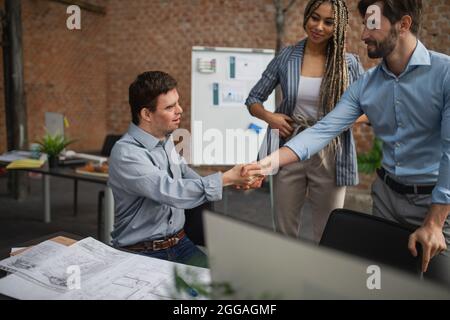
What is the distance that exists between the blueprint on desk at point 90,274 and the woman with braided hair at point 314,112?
97 centimetres

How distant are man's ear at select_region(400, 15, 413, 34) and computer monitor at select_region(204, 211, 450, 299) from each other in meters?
1.06

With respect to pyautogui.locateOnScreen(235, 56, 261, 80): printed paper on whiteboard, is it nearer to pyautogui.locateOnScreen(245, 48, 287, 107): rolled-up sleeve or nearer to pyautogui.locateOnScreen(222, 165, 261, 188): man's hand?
pyautogui.locateOnScreen(245, 48, 287, 107): rolled-up sleeve

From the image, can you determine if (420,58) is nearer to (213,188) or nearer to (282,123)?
(282,123)

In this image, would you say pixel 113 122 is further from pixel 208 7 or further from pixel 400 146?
pixel 400 146

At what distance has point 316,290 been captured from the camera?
590mm

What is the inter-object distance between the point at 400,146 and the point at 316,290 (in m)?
1.08

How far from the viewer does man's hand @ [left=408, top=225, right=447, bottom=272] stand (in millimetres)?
1149

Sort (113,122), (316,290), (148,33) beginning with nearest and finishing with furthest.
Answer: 1. (316,290)
2. (148,33)
3. (113,122)

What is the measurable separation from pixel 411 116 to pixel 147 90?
3.35ft

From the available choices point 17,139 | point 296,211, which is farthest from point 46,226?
point 296,211

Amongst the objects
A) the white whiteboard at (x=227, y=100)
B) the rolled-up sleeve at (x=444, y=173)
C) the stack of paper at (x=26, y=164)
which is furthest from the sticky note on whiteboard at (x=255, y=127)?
the rolled-up sleeve at (x=444, y=173)

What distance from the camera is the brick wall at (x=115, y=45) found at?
598 centimetres

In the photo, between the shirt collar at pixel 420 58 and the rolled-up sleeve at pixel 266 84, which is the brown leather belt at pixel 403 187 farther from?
the rolled-up sleeve at pixel 266 84

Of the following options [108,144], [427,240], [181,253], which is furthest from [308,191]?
[108,144]
